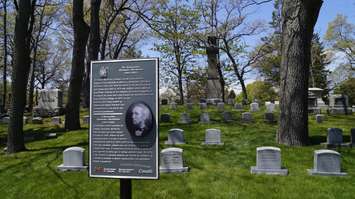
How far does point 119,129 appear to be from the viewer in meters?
4.34

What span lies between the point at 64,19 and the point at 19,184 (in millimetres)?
30601

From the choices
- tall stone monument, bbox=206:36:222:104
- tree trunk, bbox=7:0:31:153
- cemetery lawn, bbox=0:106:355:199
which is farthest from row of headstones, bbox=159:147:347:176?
tall stone monument, bbox=206:36:222:104

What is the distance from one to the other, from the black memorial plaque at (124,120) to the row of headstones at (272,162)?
4.20 metres

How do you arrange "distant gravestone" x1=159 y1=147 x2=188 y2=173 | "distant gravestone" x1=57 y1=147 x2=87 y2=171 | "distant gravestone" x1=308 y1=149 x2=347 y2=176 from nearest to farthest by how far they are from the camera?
1. "distant gravestone" x1=308 y1=149 x2=347 y2=176
2. "distant gravestone" x1=159 y1=147 x2=188 y2=173
3. "distant gravestone" x1=57 y1=147 x2=87 y2=171

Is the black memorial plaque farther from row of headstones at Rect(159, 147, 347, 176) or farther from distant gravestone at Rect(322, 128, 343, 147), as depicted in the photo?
distant gravestone at Rect(322, 128, 343, 147)

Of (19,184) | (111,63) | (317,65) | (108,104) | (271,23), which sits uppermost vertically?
(271,23)

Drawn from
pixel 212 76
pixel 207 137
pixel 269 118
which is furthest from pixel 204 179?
pixel 212 76

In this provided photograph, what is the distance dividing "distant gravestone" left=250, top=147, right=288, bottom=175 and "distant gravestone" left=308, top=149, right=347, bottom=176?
0.65 metres

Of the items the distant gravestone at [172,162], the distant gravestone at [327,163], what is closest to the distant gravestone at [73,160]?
the distant gravestone at [172,162]

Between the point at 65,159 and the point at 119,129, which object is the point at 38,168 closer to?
the point at 65,159

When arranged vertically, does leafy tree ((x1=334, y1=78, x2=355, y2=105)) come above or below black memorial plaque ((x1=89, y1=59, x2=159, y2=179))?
above

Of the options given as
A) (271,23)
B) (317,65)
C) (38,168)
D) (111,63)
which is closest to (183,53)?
(271,23)

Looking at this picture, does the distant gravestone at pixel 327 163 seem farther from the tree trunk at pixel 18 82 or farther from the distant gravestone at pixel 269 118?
the tree trunk at pixel 18 82

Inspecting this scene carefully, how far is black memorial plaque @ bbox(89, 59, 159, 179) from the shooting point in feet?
13.9
